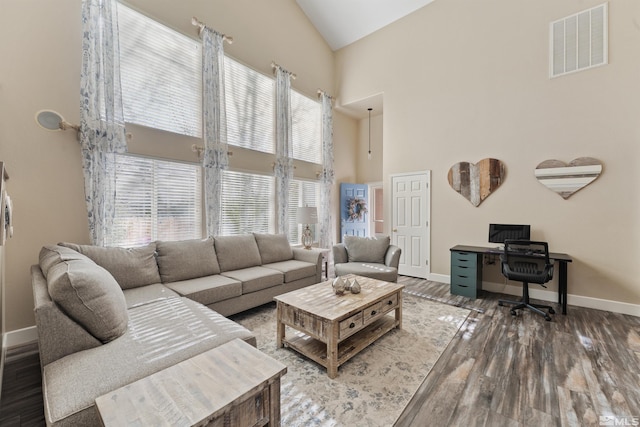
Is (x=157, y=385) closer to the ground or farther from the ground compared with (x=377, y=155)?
closer to the ground

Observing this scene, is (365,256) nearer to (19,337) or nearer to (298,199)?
(298,199)

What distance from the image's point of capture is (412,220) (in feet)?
17.0

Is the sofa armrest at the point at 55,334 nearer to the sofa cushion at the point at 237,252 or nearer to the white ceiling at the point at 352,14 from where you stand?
the sofa cushion at the point at 237,252

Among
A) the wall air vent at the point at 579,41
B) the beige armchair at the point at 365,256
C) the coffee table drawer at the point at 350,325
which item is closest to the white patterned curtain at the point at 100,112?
the coffee table drawer at the point at 350,325

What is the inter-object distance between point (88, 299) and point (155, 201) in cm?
219

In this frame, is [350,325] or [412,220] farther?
[412,220]

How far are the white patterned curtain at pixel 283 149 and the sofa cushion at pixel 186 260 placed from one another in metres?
1.68

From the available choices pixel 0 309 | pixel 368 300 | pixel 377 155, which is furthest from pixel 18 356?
pixel 377 155

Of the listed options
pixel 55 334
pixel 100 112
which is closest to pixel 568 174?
pixel 55 334

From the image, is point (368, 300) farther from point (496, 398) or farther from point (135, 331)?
point (135, 331)

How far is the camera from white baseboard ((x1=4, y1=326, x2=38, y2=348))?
8.11 feet

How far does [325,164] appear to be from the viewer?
5.92 meters

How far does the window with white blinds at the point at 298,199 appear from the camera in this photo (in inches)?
210

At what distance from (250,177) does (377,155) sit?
3610mm
